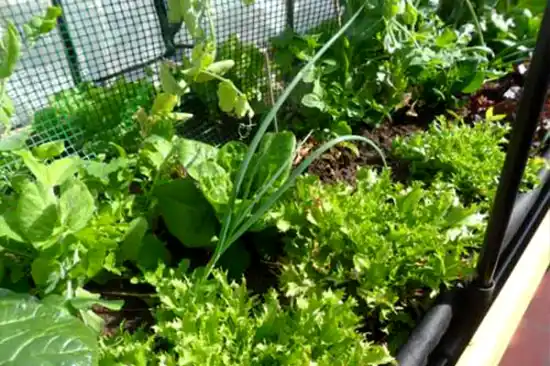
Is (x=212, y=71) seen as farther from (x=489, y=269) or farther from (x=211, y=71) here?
(x=489, y=269)

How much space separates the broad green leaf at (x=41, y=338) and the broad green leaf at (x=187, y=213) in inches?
13.1

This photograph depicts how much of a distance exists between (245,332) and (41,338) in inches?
11.7

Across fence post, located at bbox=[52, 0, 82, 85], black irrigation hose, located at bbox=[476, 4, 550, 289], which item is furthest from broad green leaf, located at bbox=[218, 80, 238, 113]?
black irrigation hose, located at bbox=[476, 4, 550, 289]

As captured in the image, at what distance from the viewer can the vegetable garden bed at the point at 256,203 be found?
2.60 ft

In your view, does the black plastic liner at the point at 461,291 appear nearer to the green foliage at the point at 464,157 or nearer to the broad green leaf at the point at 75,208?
the green foliage at the point at 464,157

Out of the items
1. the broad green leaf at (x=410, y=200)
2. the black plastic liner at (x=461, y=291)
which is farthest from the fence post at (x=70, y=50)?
the black plastic liner at (x=461, y=291)

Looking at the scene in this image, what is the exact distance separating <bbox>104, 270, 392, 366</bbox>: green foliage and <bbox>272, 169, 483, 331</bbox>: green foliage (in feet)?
0.25

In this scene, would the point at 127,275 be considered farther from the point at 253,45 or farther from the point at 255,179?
the point at 253,45

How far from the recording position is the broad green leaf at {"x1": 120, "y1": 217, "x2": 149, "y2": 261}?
2.97 feet

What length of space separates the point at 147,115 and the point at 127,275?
15.4 inches

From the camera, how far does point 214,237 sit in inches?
39.4

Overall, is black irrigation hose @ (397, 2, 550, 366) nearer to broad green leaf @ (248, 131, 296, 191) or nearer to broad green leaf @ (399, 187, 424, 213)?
broad green leaf @ (399, 187, 424, 213)

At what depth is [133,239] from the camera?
905mm

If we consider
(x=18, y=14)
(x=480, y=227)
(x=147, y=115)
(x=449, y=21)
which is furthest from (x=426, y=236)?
(x=18, y=14)
